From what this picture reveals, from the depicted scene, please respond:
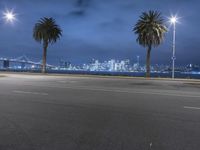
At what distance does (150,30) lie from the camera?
50.8 metres

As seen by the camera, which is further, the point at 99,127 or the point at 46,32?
the point at 46,32

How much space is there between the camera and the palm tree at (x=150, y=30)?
5091 centimetres

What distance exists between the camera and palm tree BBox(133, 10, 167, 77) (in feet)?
167

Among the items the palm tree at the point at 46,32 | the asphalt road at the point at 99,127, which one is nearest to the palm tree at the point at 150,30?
the palm tree at the point at 46,32

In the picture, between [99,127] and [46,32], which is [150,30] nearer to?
[46,32]

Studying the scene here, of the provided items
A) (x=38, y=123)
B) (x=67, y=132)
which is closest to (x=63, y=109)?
(x=38, y=123)

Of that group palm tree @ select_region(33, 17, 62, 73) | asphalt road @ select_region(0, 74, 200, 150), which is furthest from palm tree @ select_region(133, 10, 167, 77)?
asphalt road @ select_region(0, 74, 200, 150)

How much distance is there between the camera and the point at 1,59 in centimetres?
12488

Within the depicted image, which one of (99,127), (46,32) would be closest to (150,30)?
(46,32)

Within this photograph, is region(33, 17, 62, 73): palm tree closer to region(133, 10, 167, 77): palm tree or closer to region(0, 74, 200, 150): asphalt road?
region(133, 10, 167, 77): palm tree

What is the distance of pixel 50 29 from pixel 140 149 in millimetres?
56444

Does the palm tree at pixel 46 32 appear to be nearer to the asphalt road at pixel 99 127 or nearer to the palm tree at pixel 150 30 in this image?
the palm tree at pixel 150 30

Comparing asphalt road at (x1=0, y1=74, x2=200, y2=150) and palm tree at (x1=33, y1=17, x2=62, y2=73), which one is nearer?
asphalt road at (x1=0, y1=74, x2=200, y2=150)

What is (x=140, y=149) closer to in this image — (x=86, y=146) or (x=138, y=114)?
(x=86, y=146)
